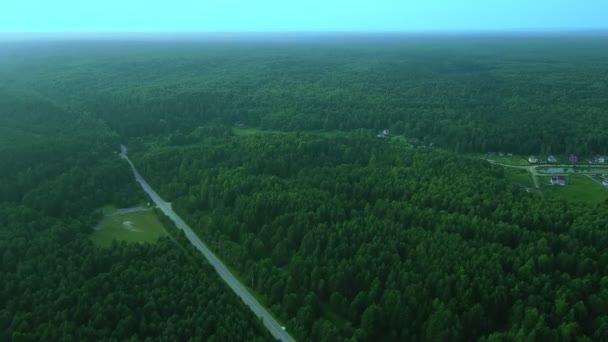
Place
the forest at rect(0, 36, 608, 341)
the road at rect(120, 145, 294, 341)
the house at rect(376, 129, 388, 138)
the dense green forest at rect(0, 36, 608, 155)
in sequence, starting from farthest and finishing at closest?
1. the house at rect(376, 129, 388, 138)
2. the dense green forest at rect(0, 36, 608, 155)
3. the road at rect(120, 145, 294, 341)
4. the forest at rect(0, 36, 608, 341)

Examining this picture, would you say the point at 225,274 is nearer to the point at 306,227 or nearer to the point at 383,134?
the point at 306,227

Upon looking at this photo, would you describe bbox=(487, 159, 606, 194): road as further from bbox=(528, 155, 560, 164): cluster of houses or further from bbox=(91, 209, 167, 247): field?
bbox=(91, 209, 167, 247): field

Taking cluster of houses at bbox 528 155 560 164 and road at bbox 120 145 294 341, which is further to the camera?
cluster of houses at bbox 528 155 560 164

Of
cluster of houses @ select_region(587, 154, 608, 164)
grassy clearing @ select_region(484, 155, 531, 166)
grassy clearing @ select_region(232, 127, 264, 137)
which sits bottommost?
grassy clearing @ select_region(232, 127, 264, 137)

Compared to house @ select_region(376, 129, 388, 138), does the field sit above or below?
above

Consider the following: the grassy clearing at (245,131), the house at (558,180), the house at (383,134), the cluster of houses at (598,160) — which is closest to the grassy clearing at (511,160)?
the house at (558,180)

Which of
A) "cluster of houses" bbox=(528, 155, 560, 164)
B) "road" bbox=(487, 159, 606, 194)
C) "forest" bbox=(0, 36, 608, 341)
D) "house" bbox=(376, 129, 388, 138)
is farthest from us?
"house" bbox=(376, 129, 388, 138)

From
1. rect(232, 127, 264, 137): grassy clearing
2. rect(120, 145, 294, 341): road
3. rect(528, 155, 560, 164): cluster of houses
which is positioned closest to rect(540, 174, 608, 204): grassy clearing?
rect(528, 155, 560, 164): cluster of houses

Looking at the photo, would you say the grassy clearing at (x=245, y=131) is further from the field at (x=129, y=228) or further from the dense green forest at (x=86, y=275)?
the field at (x=129, y=228)
